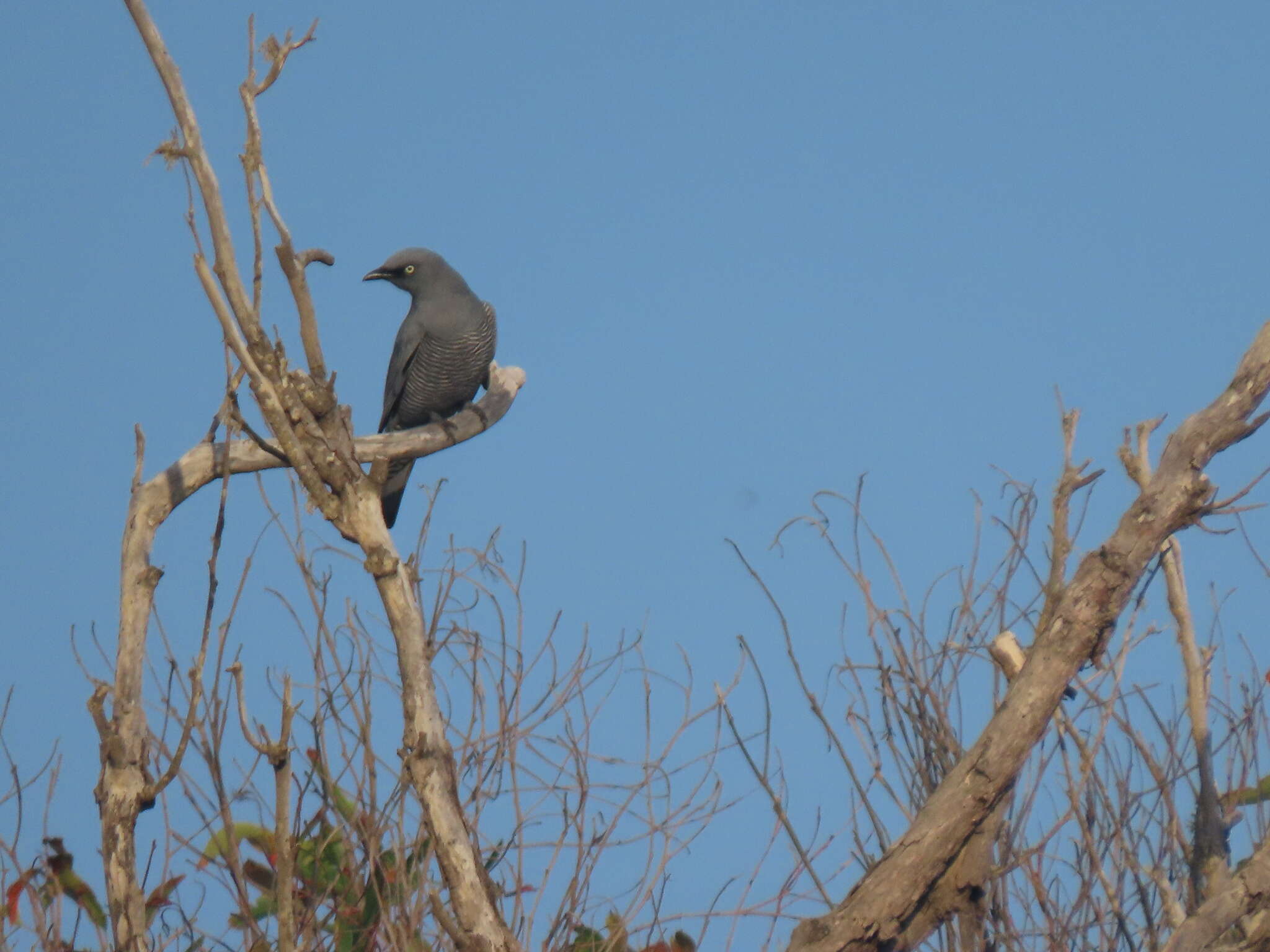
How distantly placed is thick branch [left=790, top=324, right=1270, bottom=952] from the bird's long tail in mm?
2510

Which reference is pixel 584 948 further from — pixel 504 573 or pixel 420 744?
pixel 504 573

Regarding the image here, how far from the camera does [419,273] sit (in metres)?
Result: 5.59

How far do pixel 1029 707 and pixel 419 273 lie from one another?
3.57m

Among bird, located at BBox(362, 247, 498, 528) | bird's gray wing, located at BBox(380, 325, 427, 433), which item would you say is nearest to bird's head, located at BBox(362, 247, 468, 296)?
bird, located at BBox(362, 247, 498, 528)

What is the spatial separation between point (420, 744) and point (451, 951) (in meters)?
0.45

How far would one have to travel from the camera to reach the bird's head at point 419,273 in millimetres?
5512

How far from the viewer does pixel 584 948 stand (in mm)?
2986

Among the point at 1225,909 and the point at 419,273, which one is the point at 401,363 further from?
the point at 1225,909

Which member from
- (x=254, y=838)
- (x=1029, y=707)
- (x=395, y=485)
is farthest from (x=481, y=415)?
(x=1029, y=707)

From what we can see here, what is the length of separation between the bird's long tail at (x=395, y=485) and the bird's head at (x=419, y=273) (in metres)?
0.85

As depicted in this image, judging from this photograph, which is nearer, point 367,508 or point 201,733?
point 201,733

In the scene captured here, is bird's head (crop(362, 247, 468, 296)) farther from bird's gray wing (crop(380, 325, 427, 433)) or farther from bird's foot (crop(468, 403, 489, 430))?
bird's foot (crop(468, 403, 489, 430))

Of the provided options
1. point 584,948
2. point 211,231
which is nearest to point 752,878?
point 584,948

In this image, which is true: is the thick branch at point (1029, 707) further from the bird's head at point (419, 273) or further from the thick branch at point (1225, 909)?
the bird's head at point (419, 273)
